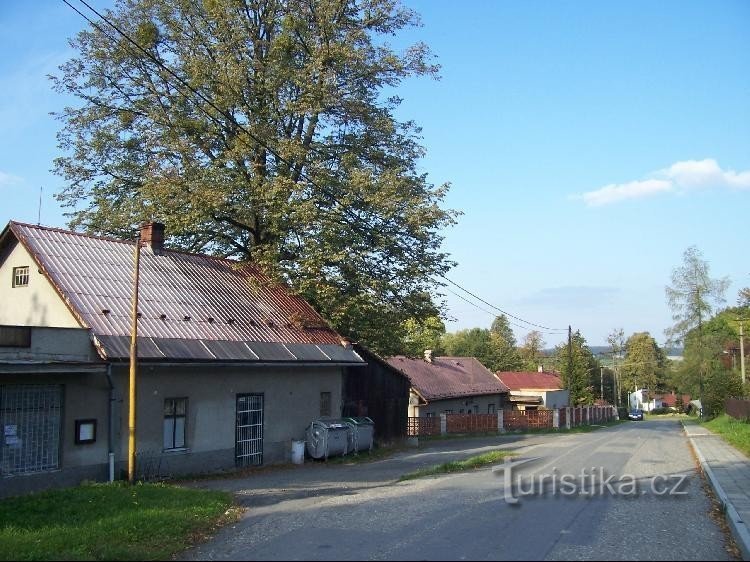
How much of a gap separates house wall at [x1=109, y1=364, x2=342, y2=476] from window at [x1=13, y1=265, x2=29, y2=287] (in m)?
4.01

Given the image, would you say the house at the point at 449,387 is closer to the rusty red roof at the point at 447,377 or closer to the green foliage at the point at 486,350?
the rusty red roof at the point at 447,377

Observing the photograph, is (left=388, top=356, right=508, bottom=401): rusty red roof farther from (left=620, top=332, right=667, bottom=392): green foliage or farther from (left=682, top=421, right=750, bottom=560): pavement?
(left=620, top=332, right=667, bottom=392): green foliage

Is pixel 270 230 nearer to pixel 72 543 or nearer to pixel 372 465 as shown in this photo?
pixel 372 465

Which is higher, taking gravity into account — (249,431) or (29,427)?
(29,427)

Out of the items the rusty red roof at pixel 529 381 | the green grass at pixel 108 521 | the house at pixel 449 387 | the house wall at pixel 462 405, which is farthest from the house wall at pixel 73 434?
the rusty red roof at pixel 529 381

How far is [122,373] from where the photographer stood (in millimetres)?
15711

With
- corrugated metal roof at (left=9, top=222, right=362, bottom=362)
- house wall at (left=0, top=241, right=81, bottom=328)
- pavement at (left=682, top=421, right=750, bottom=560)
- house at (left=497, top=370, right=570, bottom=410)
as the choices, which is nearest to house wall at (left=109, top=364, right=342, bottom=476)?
corrugated metal roof at (left=9, top=222, right=362, bottom=362)

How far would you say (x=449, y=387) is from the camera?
46.8 m

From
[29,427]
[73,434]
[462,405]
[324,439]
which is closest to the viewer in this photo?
[29,427]

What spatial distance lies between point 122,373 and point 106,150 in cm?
1380

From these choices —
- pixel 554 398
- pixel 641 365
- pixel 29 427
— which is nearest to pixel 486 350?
pixel 554 398

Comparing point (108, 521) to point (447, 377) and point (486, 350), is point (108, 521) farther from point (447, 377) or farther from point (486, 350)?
point (486, 350)

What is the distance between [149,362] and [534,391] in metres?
54.8

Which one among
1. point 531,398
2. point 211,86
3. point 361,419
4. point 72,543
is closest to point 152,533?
point 72,543
